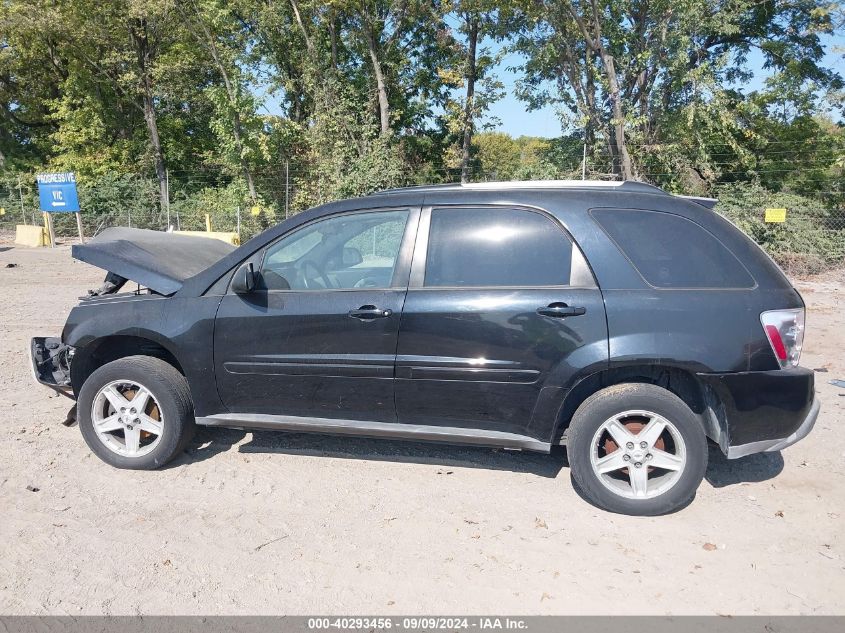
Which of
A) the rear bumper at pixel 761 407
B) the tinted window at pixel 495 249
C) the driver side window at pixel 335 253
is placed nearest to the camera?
the rear bumper at pixel 761 407

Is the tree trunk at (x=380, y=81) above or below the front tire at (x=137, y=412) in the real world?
above

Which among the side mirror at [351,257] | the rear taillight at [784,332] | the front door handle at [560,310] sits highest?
the side mirror at [351,257]

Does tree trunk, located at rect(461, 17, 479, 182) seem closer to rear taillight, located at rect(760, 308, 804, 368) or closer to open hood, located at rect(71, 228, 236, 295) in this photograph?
open hood, located at rect(71, 228, 236, 295)

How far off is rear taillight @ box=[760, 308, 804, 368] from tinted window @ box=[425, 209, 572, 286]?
43.7 inches

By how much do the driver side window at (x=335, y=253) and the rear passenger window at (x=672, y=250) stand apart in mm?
1305

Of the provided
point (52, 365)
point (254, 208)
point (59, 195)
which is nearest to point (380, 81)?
point (254, 208)

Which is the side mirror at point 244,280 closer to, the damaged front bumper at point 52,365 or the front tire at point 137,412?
the front tire at point 137,412

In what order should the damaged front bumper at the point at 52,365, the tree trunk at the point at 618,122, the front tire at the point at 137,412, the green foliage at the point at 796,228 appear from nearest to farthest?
the front tire at the point at 137,412, the damaged front bumper at the point at 52,365, the green foliage at the point at 796,228, the tree trunk at the point at 618,122

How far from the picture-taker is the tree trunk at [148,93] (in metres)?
28.8

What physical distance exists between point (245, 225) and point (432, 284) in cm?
2078

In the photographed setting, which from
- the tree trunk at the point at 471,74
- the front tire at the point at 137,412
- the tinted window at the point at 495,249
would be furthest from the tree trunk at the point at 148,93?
the tinted window at the point at 495,249

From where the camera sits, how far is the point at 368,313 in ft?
12.7

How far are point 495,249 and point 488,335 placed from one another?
1.73 ft

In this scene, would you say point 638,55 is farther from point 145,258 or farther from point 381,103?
point 145,258
